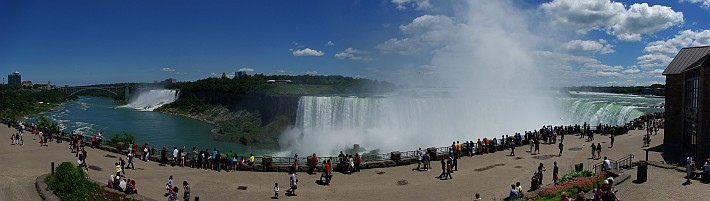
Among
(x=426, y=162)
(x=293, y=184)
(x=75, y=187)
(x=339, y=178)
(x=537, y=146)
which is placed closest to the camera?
(x=75, y=187)

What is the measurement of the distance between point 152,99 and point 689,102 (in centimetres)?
9673

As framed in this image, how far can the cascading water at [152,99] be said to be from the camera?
87.8 metres

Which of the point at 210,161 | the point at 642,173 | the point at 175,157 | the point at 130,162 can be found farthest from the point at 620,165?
the point at 130,162

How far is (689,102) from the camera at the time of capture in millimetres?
17797

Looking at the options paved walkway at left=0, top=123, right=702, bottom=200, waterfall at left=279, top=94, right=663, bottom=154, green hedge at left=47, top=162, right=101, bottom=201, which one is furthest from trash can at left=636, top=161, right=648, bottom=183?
waterfall at left=279, top=94, right=663, bottom=154

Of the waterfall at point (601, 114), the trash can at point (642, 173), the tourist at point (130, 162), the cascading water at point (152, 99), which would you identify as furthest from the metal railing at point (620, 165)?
the cascading water at point (152, 99)

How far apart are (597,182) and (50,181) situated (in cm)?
1439

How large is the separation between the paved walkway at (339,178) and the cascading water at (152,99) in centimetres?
7291

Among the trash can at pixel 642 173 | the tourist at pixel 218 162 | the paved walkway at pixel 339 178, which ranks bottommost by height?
the paved walkway at pixel 339 178

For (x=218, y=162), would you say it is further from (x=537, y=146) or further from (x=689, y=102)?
(x=689, y=102)

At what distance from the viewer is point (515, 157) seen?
17.7 meters

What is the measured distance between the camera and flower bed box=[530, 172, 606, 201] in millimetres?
10562

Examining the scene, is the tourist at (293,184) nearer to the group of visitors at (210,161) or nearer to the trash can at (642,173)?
the group of visitors at (210,161)

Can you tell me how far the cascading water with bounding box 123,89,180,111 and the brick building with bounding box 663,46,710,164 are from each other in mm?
81305
